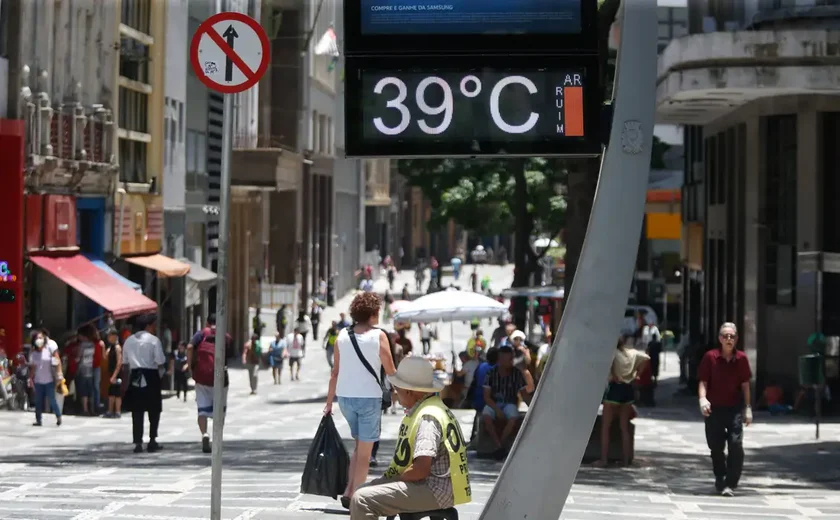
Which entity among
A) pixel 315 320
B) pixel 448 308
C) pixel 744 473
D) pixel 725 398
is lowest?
pixel 744 473

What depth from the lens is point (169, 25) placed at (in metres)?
41.3

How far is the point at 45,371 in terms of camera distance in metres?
24.8

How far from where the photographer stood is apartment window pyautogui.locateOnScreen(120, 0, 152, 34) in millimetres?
37031

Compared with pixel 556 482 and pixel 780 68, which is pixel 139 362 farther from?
pixel 780 68

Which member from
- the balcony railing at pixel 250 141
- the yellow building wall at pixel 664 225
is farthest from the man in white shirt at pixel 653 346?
the balcony railing at pixel 250 141

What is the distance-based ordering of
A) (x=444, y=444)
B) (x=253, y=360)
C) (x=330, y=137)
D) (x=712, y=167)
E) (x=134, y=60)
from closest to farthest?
(x=444, y=444) → (x=253, y=360) → (x=134, y=60) → (x=712, y=167) → (x=330, y=137)

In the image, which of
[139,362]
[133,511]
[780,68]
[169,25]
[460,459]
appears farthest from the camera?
[169,25]

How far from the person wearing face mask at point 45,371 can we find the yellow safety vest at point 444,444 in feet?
55.9

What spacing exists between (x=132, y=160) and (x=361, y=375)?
2751 cm

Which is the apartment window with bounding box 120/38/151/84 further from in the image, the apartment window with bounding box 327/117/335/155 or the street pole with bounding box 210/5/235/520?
the apartment window with bounding box 327/117/335/155

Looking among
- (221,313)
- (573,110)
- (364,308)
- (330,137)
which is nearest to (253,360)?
(364,308)

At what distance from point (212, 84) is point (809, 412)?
20.5 m

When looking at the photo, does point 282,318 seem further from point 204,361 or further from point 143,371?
point 204,361

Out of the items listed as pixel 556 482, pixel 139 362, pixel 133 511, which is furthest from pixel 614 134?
pixel 139 362
